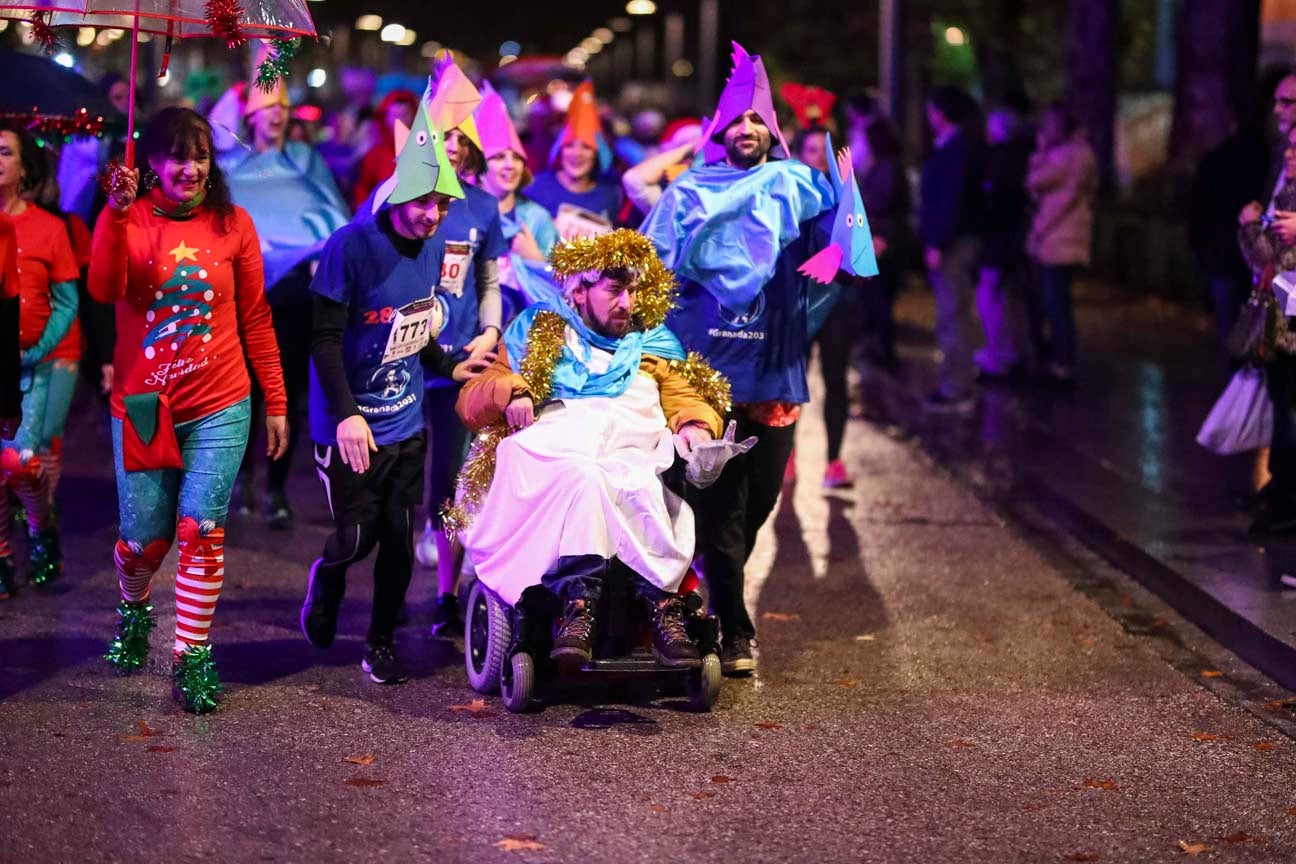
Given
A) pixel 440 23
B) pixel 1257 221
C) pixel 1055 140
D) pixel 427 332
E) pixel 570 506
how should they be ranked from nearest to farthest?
pixel 570 506, pixel 427 332, pixel 1257 221, pixel 1055 140, pixel 440 23

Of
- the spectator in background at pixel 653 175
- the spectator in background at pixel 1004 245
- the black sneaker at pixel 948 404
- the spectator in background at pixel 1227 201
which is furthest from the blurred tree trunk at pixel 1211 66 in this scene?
Result: the spectator in background at pixel 653 175

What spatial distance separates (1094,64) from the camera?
1103 inches

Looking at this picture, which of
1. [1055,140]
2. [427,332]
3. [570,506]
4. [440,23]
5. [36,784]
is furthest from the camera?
[440,23]

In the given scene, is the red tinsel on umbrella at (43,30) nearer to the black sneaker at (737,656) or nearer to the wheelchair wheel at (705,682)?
the wheelchair wheel at (705,682)

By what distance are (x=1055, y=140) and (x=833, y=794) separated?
35.9ft

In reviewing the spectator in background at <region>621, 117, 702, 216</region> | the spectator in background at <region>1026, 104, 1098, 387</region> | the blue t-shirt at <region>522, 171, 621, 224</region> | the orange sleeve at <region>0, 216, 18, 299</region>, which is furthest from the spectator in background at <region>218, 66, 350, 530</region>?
the spectator in background at <region>1026, 104, 1098, 387</region>

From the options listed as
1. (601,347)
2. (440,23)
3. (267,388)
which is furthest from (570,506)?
(440,23)

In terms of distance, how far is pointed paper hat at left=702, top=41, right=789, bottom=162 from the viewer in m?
7.52

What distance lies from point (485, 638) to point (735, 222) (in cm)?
183

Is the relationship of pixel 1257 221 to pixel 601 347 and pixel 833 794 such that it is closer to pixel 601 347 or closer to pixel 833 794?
pixel 601 347

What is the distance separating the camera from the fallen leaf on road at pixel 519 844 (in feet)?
17.3

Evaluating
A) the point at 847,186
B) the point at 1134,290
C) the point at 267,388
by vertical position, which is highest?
the point at 847,186

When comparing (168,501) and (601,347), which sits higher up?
(601,347)

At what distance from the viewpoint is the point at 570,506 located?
6.60 m
